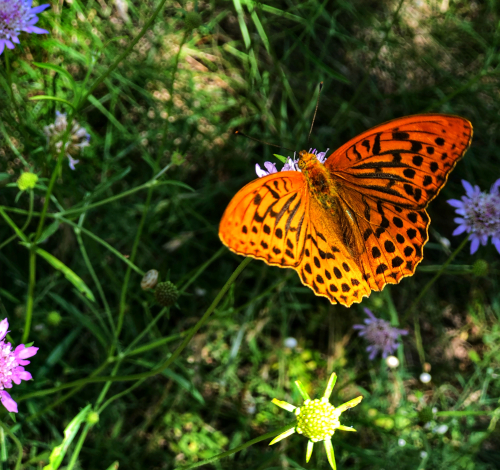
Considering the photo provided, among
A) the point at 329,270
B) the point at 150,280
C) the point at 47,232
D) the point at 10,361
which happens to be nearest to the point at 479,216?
the point at 329,270

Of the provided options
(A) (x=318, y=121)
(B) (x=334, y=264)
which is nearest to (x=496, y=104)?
(A) (x=318, y=121)

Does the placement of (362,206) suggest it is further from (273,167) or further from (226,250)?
(226,250)

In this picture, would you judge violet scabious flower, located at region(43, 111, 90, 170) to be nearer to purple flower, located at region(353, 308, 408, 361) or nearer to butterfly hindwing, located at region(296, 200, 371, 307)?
butterfly hindwing, located at region(296, 200, 371, 307)

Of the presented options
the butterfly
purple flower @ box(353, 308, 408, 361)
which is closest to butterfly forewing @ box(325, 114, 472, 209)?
the butterfly

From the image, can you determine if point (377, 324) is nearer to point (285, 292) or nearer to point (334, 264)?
point (285, 292)

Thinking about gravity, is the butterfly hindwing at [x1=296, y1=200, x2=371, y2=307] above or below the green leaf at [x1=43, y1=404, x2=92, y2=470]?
above
